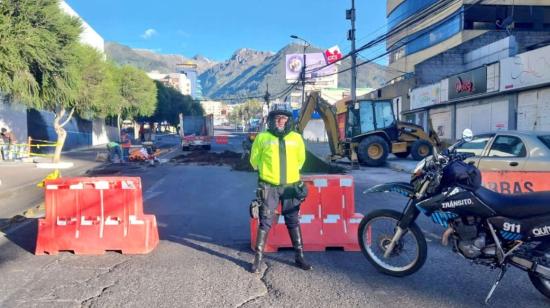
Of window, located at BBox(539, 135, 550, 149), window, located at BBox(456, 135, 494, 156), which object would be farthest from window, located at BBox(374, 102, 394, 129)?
window, located at BBox(539, 135, 550, 149)

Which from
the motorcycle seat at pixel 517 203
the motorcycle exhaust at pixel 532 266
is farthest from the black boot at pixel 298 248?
the motorcycle exhaust at pixel 532 266

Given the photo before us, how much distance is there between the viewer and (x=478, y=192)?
4.56 metres

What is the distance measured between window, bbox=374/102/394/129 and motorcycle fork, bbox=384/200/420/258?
16.2 m

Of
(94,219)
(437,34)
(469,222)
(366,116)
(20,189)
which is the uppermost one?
(437,34)

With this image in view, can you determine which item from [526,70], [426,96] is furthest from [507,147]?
[426,96]

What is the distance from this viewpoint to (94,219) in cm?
634

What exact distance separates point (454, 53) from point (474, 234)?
3165 centimetres

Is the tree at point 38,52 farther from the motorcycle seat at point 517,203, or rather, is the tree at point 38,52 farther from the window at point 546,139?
the window at point 546,139

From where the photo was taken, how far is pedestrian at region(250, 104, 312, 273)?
5402 millimetres

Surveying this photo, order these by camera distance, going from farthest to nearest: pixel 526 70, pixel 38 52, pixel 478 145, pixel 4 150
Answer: pixel 4 150 < pixel 526 70 < pixel 38 52 < pixel 478 145

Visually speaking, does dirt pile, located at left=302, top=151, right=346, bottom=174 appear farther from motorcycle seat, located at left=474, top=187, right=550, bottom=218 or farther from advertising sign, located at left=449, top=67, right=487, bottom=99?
motorcycle seat, located at left=474, top=187, right=550, bottom=218

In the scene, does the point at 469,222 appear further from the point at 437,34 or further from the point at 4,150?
the point at 437,34

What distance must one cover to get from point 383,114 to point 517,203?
1698 cm

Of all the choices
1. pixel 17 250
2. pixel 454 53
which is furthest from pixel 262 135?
pixel 454 53
